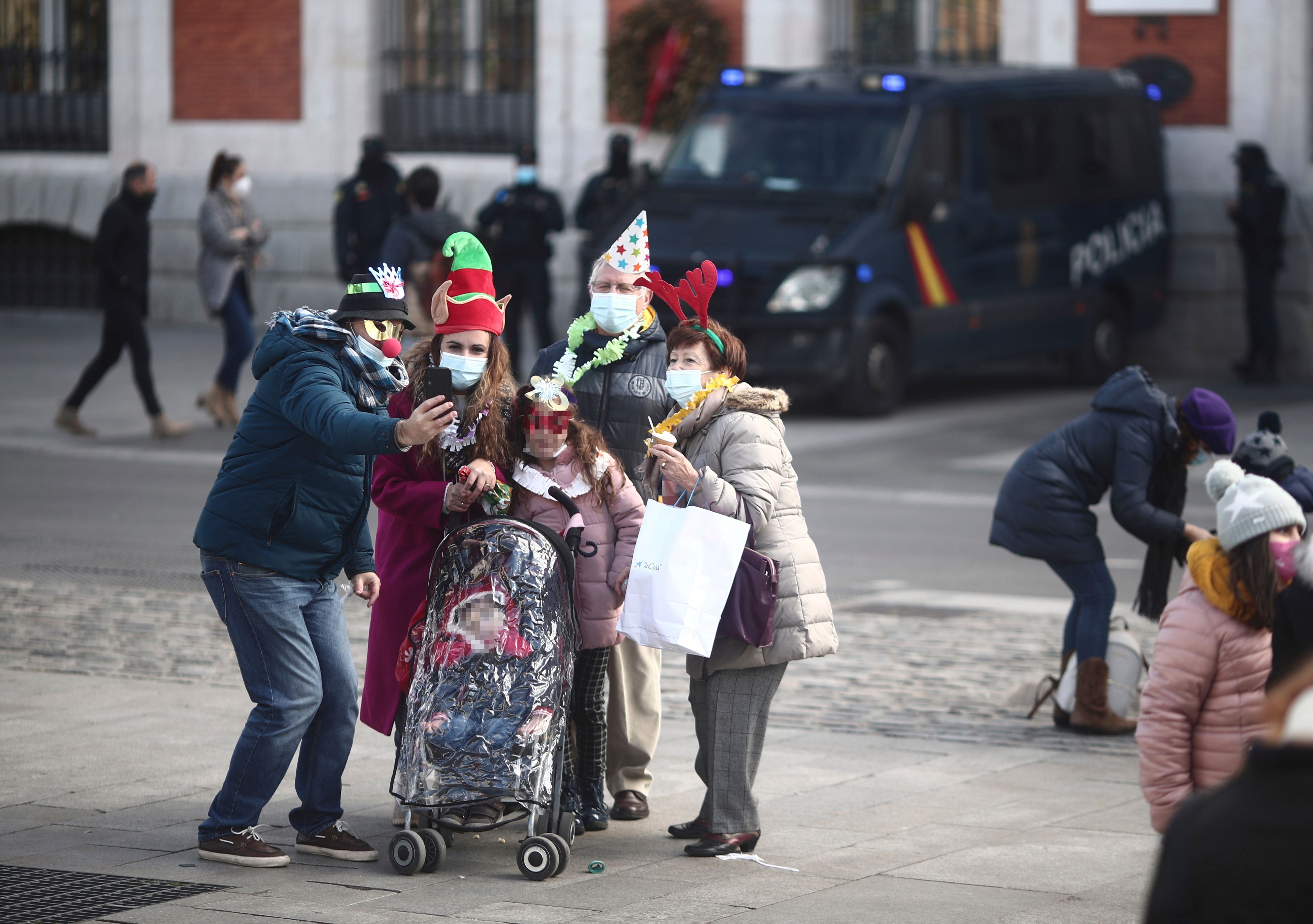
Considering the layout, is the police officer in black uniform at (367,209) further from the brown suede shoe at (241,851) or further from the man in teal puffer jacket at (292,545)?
the brown suede shoe at (241,851)

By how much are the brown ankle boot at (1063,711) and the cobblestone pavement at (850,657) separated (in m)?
0.04

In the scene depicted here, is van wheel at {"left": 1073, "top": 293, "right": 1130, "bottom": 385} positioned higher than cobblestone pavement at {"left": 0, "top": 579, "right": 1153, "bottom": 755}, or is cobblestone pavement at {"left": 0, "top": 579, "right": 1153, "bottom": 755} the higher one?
van wheel at {"left": 1073, "top": 293, "right": 1130, "bottom": 385}

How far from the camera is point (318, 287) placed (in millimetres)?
23016

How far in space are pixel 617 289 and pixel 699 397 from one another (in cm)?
59

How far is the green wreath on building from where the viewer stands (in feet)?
68.6

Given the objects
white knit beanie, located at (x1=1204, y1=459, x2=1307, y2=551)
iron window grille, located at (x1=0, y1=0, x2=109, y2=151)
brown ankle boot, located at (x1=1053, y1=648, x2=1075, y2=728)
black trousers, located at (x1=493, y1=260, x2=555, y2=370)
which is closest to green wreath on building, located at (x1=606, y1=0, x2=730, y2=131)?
black trousers, located at (x1=493, y1=260, x2=555, y2=370)

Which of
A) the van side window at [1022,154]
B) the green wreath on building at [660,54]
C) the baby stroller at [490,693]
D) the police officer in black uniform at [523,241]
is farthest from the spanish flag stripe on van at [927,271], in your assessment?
the baby stroller at [490,693]

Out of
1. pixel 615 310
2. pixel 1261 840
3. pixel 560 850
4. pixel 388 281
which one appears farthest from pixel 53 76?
pixel 1261 840

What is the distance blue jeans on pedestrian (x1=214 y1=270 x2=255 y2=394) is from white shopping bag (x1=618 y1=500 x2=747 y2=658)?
9.63 meters

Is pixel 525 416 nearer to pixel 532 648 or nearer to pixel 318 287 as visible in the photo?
pixel 532 648

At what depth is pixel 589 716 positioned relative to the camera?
→ 5.90 meters

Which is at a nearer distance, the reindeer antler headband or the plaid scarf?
the plaid scarf

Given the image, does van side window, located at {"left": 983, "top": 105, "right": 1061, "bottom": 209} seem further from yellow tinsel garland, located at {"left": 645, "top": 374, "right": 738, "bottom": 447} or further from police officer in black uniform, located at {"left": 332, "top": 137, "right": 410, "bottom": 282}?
yellow tinsel garland, located at {"left": 645, "top": 374, "right": 738, "bottom": 447}

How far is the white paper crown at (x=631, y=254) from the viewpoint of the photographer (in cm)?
608
